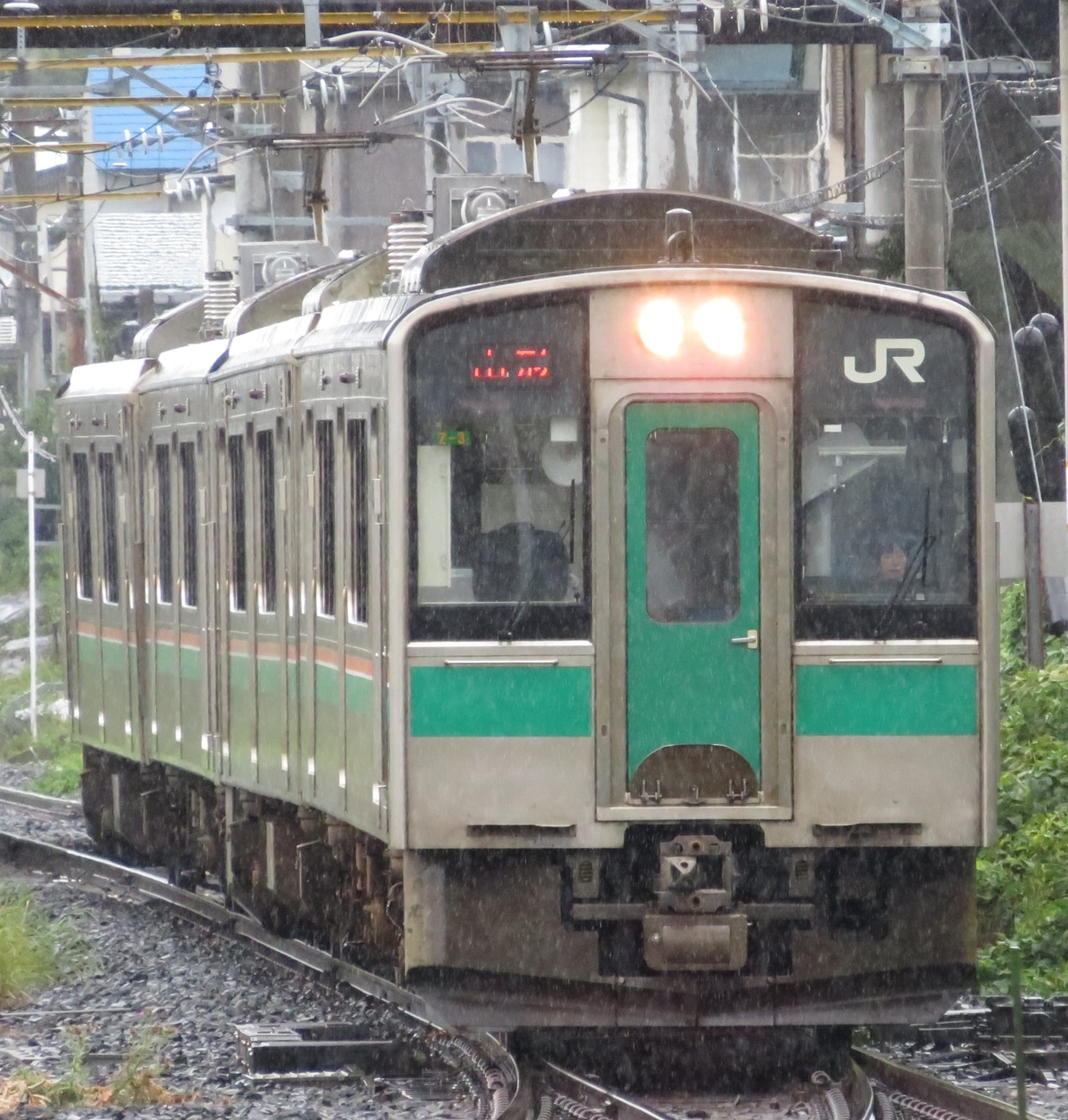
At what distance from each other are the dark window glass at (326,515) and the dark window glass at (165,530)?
3170mm

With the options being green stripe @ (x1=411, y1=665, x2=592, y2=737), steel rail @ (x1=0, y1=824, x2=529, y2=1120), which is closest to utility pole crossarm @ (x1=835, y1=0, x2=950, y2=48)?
steel rail @ (x1=0, y1=824, x2=529, y2=1120)

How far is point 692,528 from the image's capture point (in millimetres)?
7773

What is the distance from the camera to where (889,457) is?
25.6 feet

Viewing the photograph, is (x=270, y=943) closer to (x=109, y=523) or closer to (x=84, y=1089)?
(x=109, y=523)

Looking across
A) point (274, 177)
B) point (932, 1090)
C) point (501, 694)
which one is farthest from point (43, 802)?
point (274, 177)

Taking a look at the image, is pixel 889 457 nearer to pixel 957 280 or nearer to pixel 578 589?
pixel 578 589

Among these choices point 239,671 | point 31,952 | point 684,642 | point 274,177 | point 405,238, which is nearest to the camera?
point 684,642

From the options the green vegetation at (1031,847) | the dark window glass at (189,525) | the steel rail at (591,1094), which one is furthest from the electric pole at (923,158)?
the steel rail at (591,1094)

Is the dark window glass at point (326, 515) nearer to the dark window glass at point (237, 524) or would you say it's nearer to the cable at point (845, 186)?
the dark window glass at point (237, 524)

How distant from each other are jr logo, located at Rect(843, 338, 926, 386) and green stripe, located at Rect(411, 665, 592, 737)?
1.33 m

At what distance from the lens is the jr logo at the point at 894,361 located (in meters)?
7.82

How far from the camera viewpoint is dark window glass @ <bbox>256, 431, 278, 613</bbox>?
393 inches

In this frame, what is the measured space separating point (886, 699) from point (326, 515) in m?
2.41

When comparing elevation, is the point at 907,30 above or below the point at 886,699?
above
